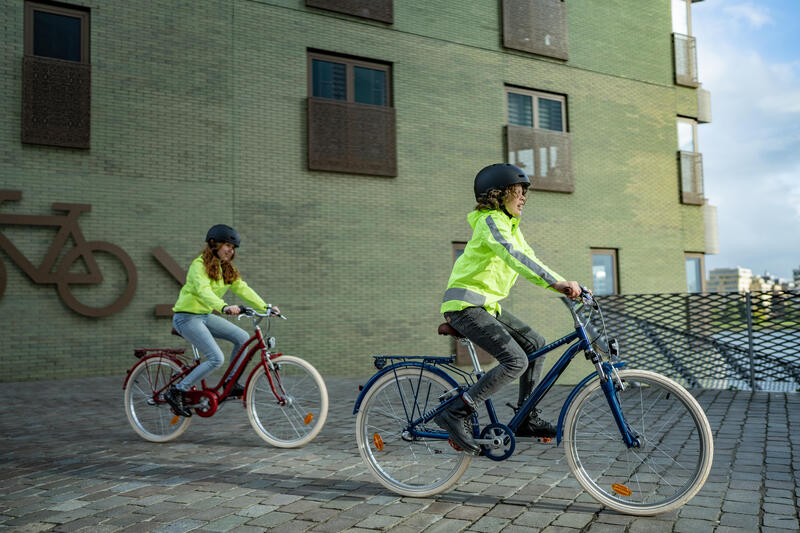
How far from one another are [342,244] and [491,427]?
9.86 metres

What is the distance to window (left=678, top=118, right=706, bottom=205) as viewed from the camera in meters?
19.1

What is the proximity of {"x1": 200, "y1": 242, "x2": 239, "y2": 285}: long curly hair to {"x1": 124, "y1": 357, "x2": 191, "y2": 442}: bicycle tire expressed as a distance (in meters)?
0.93

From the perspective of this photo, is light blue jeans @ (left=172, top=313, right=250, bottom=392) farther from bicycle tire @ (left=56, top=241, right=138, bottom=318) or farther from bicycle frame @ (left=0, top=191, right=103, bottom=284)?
bicycle frame @ (left=0, top=191, right=103, bottom=284)

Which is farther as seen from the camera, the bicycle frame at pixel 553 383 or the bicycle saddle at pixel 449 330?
the bicycle saddle at pixel 449 330

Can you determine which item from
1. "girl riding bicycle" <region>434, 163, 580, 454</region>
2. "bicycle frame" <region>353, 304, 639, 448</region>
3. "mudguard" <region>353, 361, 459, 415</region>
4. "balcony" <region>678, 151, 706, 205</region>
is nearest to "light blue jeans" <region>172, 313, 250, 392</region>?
"mudguard" <region>353, 361, 459, 415</region>

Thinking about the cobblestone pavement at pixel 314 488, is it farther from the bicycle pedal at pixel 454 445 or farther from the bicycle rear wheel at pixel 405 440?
the bicycle pedal at pixel 454 445

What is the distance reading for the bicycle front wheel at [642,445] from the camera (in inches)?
137

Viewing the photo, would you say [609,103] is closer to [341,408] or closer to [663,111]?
[663,111]

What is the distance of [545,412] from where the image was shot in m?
7.22

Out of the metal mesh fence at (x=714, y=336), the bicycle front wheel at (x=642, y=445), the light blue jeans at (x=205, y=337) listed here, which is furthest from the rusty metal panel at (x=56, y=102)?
the bicycle front wheel at (x=642, y=445)

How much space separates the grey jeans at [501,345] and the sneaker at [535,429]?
13 cm

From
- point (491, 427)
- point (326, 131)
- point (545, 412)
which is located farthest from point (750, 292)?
point (326, 131)

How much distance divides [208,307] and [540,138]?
12034 millimetres

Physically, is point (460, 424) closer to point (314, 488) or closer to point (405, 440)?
point (405, 440)
